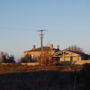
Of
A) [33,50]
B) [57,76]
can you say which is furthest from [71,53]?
[57,76]

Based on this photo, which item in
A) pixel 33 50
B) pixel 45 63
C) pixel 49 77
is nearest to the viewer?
pixel 49 77

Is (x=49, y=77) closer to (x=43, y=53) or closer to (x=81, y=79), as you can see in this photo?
(x=81, y=79)

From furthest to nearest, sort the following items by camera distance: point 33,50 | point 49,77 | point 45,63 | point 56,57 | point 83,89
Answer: point 33,50, point 56,57, point 45,63, point 49,77, point 83,89

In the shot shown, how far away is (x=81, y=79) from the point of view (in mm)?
22406

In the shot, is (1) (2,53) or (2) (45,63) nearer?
(2) (45,63)

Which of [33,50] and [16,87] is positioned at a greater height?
[33,50]

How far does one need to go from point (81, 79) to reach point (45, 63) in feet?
134

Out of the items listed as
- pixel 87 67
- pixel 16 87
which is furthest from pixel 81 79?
pixel 16 87

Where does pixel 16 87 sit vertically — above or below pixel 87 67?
below

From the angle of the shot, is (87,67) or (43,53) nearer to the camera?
(87,67)

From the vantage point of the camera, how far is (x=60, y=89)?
69.9ft

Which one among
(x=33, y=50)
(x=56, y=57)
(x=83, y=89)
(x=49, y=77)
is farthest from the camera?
(x=33, y=50)

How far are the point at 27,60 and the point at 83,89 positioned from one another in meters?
61.7

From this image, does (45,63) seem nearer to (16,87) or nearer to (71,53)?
(71,53)
